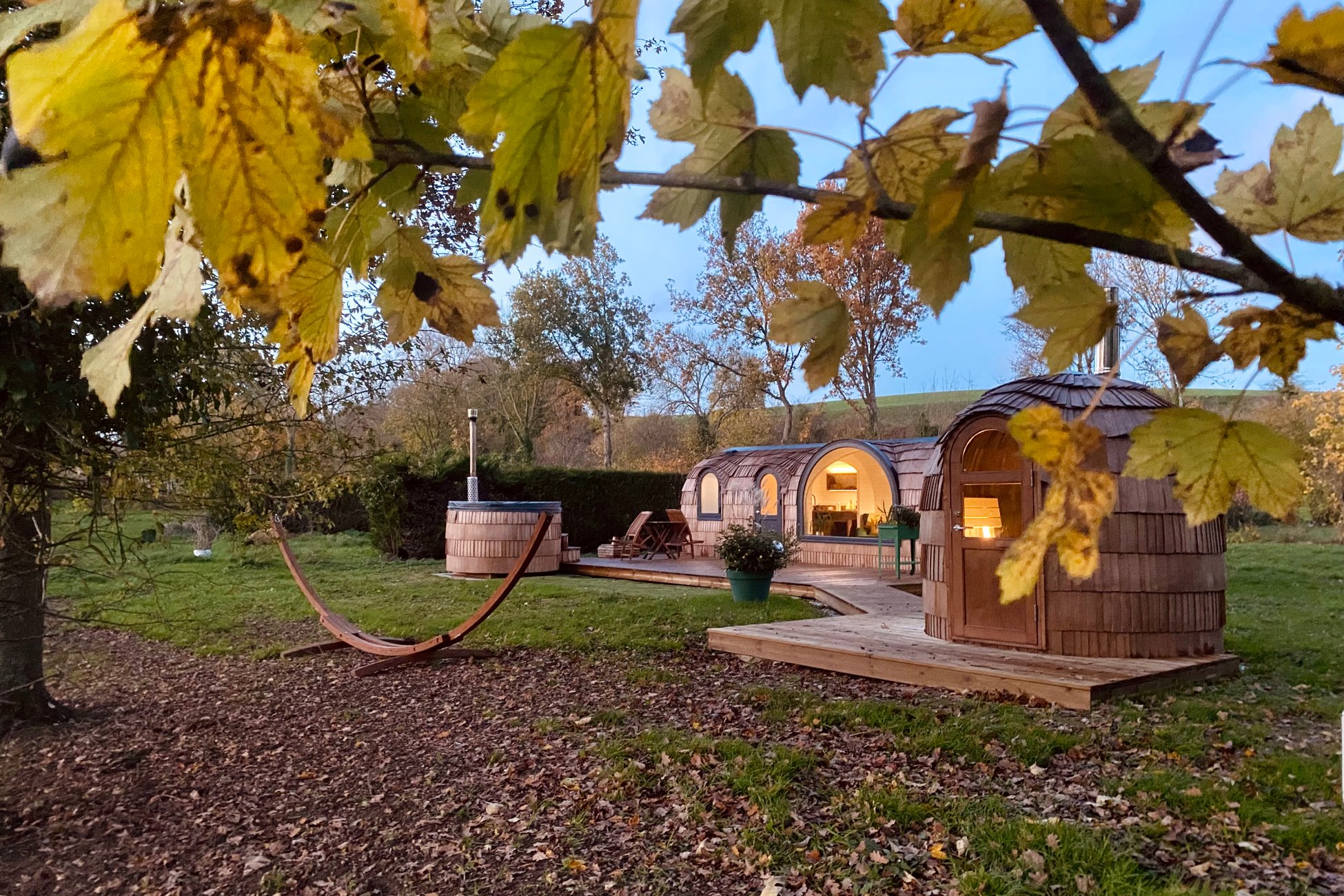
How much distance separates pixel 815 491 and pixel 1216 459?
1620 centimetres

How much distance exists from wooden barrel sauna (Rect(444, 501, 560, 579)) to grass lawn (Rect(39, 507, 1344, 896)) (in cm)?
493

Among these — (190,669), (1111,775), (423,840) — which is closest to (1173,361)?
(423,840)

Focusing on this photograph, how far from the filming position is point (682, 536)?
15977 millimetres

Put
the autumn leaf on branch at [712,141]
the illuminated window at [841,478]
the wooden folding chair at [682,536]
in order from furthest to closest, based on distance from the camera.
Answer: the illuminated window at [841,478] < the wooden folding chair at [682,536] < the autumn leaf on branch at [712,141]

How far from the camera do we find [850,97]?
402 mm

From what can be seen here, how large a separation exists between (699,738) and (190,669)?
4.88 metres

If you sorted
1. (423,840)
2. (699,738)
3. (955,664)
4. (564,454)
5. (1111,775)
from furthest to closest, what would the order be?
(564,454)
(955,664)
(699,738)
(1111,775)
(423,840)

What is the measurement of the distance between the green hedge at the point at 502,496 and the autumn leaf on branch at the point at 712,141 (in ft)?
42.7

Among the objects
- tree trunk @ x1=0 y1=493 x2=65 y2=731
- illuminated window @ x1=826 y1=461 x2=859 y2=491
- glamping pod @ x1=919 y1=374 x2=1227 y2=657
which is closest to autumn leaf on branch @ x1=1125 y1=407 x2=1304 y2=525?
glamping pod @ x1=919 y1=374 x2=1227 y2=657

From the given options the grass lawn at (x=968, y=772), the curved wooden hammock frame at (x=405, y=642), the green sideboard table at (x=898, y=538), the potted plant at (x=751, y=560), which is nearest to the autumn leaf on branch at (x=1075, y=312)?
the grass lawn at (x=968, y=772)

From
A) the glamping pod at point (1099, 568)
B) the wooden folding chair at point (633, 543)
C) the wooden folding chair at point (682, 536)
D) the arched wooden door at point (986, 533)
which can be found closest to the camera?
the glamping pod at point (1099, 568)

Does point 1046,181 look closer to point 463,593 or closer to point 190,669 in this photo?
point 190,669

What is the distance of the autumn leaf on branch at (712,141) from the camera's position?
1.55 ft

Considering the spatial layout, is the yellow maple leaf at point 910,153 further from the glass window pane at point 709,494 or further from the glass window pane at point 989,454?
the glass window pane at point 709,494
